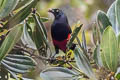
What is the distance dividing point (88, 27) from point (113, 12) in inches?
111

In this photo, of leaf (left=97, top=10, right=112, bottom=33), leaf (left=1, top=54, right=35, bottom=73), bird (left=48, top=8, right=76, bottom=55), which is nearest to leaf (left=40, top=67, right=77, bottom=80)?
leaf (left=1, top=54, right=35, bottom=73)

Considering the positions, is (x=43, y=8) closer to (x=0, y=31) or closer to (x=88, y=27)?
(x=88, y=27)

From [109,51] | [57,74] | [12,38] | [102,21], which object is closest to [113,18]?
[102,21]

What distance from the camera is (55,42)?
2.04 meters

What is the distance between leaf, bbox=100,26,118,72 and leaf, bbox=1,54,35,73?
28 cm

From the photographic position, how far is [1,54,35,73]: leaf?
4.13ft

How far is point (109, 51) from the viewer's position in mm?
1149

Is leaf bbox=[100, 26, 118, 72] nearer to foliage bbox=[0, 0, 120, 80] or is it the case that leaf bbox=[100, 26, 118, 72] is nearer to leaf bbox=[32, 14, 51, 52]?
foliage bbox=[0, 0, 120, 80]

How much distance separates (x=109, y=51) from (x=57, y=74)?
0.67 ft

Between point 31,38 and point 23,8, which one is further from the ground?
point 23,8

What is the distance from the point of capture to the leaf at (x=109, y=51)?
1128mm

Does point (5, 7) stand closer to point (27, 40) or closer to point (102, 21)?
point (27, 40)

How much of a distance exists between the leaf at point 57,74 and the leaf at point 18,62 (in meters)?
0.12

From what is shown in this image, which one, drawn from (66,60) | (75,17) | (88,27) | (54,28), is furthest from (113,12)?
(75,17)
